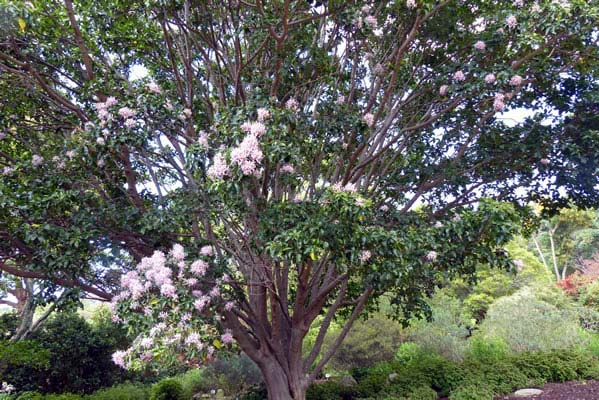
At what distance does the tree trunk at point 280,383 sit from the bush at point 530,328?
5.85m

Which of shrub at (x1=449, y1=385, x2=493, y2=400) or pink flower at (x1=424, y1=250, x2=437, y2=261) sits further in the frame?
shrub at (x1=449, y1=385, x2=493, y2=400)

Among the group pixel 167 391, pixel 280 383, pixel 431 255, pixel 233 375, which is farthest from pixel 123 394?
pixel 431 255

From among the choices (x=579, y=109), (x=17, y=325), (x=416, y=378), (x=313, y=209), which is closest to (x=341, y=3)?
(x=313, y=209)

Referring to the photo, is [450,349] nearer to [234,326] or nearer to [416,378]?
[416,378]

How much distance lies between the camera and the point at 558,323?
928 cm

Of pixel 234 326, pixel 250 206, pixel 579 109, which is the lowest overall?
pixel 234 326

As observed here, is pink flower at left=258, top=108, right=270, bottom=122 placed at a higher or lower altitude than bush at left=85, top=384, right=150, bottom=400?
higher

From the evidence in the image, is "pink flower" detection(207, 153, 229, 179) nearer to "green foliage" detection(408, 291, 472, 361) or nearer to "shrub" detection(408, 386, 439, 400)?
"shrub" detection(408, 386, 439, 400)

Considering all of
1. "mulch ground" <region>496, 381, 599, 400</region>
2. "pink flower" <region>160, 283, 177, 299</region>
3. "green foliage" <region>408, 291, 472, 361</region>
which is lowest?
"mulch ground" <region>496, 381, 599, 400</region>

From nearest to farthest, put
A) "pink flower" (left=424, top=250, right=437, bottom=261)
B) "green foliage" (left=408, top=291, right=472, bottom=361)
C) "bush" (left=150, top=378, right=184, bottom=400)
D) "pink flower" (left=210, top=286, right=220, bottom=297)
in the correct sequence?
"pink flower" (left=424, top=250, right=437, bottom=261) < "pink flower" (left=210, top=286, right=220, bottom=297) < "bush" (left=150, top=378, right=184, bottom=400) < "green foliage" (left=408, top=291, right=472, bottom=361)

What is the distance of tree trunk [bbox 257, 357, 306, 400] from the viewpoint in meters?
5.46

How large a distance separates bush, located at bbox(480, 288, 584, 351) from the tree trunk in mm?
5848

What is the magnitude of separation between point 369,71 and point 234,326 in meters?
4.01

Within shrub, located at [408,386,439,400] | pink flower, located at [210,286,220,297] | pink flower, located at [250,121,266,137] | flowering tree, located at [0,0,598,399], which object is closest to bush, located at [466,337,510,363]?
shrub, located at [408,386,439,400]
